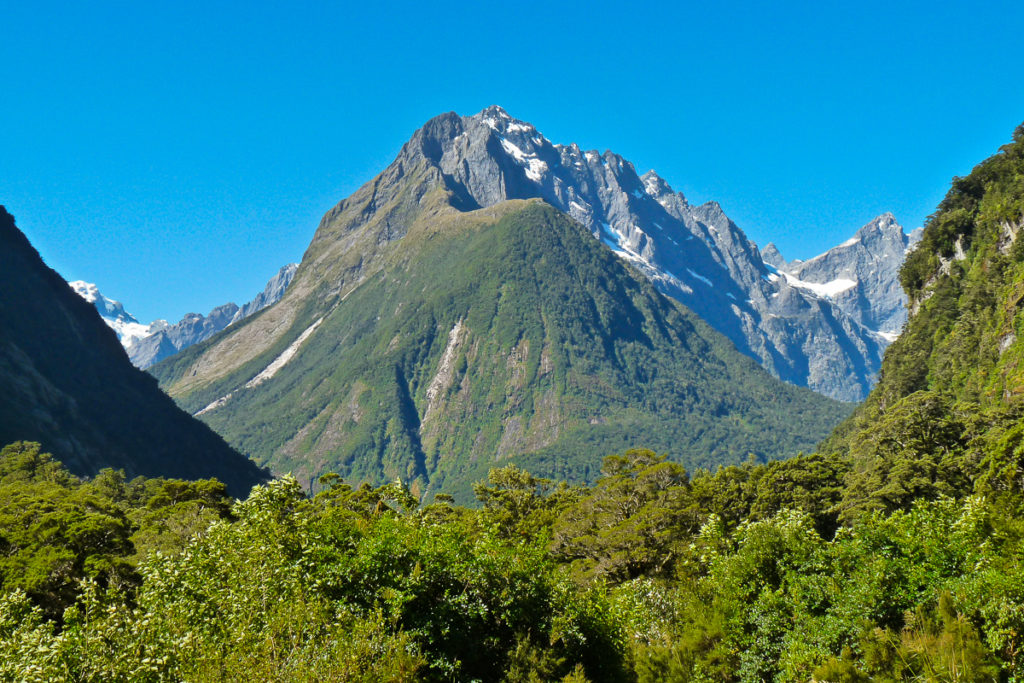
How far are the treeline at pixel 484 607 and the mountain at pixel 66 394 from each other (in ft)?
382

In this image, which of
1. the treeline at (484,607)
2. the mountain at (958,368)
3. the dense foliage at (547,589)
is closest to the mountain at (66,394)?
the dense foliage at (547,589)

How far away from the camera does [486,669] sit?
2800 cm

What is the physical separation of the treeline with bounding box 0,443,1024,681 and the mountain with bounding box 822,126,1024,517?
1049cm

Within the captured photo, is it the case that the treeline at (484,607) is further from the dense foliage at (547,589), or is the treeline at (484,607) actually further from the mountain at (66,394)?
the mountain at (66,394)

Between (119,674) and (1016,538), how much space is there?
36812 mm

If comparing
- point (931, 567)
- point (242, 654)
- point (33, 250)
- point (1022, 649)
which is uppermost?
point (33, 250)

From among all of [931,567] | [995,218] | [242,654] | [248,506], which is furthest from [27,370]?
[995,218]

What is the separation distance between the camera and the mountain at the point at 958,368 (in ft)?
210

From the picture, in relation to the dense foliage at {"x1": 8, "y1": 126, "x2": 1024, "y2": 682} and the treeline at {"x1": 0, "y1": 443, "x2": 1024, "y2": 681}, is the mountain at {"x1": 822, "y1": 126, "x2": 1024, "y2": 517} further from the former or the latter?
Answer: the treeline at {"x1": 0, "y1": 443, "x2": 1024, "y2": 681}

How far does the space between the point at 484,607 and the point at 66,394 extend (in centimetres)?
17811

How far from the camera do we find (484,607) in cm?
2816

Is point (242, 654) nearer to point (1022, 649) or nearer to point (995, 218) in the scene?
point (1022, 649)

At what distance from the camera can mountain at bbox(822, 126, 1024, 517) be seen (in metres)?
64.1

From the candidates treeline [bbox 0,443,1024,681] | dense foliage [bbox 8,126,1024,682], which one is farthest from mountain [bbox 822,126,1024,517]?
treeline [bbox 0,443,1024,681]
